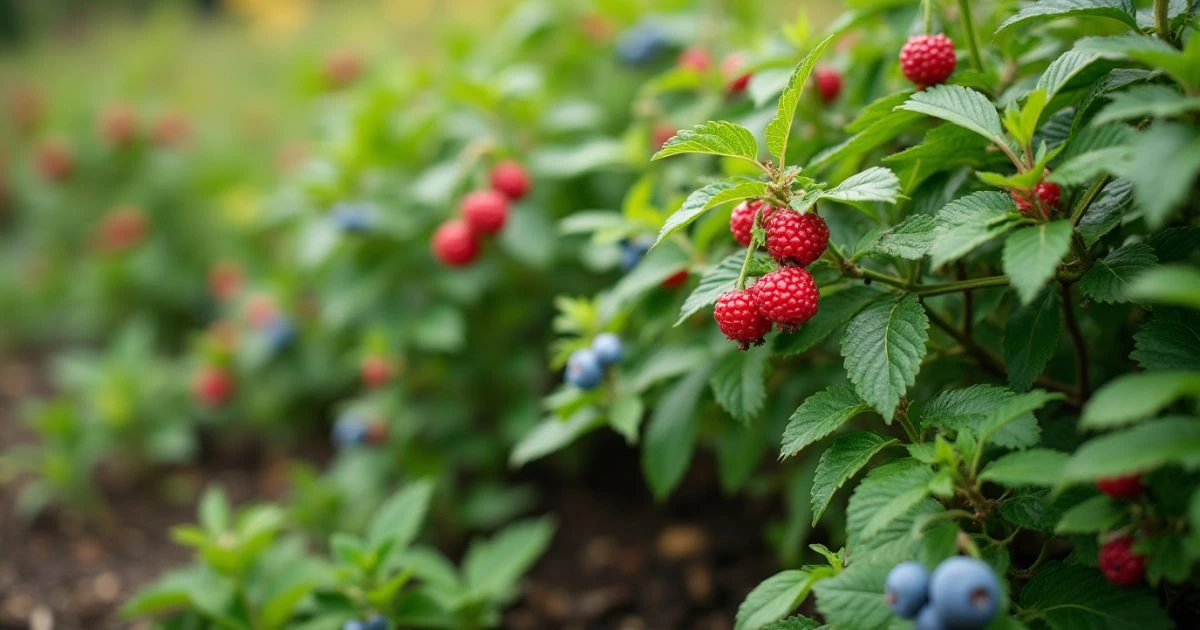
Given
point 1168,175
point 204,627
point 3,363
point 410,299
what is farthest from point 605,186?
point 3,363

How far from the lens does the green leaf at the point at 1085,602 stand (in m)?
1.05

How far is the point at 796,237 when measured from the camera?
1117 millimetres

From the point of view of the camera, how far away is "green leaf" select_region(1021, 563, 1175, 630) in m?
1.05

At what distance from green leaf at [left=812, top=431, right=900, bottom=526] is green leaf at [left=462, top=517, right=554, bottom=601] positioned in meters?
0.95

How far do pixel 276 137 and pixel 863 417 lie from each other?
3994 millimetres

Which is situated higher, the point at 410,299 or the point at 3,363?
the point at 3,363

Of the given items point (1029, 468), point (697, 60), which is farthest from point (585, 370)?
point (697, 60)

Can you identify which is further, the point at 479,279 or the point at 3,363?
the point at 3,363

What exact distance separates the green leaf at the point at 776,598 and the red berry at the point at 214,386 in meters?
2.38

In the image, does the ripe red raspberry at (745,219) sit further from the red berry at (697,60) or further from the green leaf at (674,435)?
the red berry at (697,60)

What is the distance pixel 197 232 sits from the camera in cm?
395

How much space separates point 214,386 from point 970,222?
2.65m

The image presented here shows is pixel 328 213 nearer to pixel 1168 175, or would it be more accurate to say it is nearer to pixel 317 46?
pixel 1168 175

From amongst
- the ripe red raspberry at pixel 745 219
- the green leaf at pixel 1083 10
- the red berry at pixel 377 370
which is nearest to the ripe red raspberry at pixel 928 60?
the green leaf at pixel 1083 10
